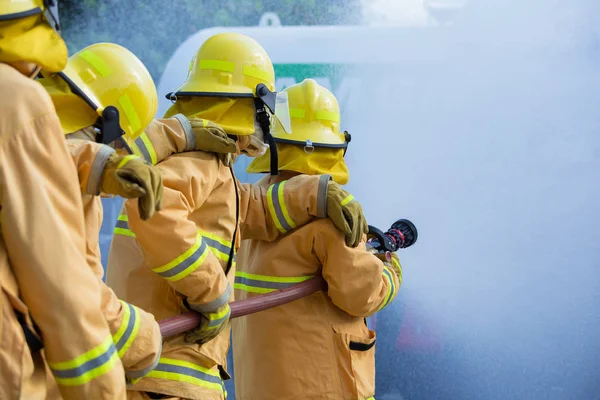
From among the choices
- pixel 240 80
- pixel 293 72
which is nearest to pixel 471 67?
pixel 293 72

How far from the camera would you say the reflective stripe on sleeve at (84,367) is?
1470mm

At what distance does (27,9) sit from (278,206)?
146cm

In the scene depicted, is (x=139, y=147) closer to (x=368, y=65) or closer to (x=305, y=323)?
(x=305, y=323)

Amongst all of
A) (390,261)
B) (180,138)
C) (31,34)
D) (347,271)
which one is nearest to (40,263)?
(31,34)

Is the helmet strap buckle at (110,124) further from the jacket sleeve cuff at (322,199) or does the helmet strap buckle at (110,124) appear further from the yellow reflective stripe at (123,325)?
the jacket sleeve cuff at (322,199)

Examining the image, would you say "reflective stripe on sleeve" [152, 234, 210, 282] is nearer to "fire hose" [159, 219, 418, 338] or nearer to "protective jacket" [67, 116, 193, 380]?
"fire hose" [159, 219, 418, 338]

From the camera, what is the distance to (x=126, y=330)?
1805 millimetres

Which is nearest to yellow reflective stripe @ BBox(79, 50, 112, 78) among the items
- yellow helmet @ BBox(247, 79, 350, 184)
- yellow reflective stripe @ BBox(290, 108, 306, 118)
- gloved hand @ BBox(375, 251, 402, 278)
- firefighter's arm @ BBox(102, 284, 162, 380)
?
firefighter's arm @ BBox(102, 284, 162, 380)

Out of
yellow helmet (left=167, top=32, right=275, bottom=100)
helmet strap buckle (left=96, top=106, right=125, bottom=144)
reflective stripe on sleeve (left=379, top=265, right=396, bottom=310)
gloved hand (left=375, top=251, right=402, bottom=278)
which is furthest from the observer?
gloved hand (left=375, top=251, right=402, bottom=278)

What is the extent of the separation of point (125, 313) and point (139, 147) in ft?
2.28

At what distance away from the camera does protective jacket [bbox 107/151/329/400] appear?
2283 millimetres

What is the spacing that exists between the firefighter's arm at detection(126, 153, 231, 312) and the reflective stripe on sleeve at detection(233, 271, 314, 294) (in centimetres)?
51

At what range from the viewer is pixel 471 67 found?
4523mm

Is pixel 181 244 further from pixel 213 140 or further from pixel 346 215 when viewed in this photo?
pixel 346 215
